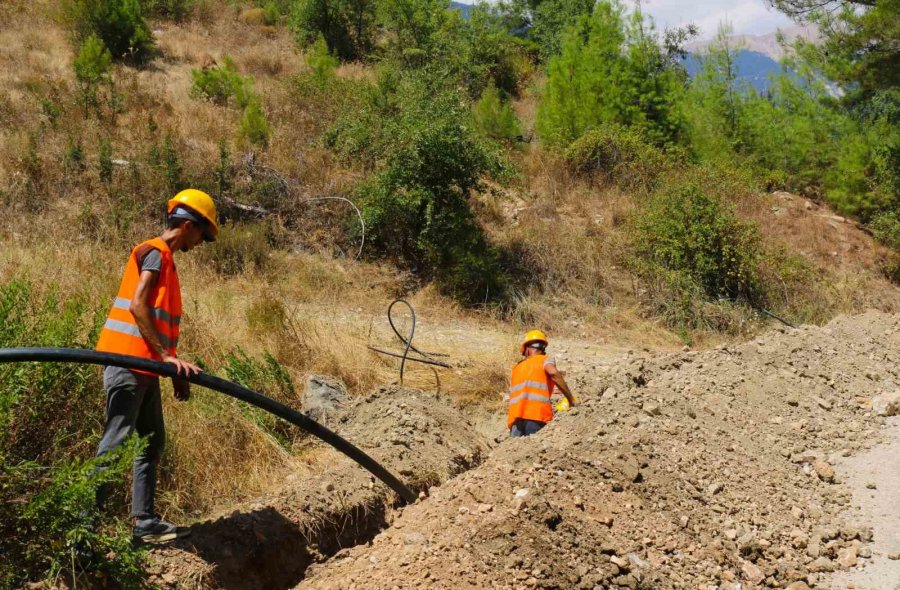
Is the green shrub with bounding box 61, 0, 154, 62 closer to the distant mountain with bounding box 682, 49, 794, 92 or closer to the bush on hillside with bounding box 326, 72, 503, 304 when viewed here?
the bush on hillside with bounding box 326, 72, 503, 304

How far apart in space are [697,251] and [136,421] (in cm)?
1113

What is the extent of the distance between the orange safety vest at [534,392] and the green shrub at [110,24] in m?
15.8

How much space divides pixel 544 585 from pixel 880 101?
64.0 ft

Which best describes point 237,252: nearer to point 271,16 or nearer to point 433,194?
point 433,194

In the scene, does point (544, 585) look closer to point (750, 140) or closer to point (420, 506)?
point (420, 506)

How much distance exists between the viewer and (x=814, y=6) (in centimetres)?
1741

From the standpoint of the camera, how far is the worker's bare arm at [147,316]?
11.4 ft

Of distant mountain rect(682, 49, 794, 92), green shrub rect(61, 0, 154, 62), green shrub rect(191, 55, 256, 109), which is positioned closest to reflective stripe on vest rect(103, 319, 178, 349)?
green shrub rect(191, 55, 256, 109)

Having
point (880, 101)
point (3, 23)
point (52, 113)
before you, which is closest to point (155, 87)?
point (52, 113)

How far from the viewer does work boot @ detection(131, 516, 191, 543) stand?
3.71m

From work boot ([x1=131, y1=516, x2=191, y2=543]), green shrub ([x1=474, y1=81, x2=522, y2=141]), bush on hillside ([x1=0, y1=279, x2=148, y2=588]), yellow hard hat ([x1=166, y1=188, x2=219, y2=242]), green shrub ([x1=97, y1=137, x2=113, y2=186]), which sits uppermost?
yellow hard hat ([x1=166, y1=188, x2=219, y2=242])

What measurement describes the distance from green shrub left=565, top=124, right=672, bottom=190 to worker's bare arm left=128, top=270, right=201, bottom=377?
14.4m

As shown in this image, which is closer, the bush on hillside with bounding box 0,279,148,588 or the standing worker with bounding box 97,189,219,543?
the bush on hillside with bounding box 0,279,148,588

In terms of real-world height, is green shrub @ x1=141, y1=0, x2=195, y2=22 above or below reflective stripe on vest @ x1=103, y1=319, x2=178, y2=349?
below
